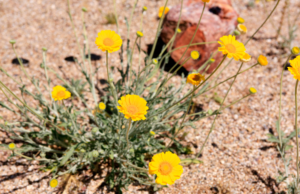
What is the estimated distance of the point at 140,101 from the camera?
175cm

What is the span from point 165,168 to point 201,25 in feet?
7.90

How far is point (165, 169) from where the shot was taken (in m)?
1.64

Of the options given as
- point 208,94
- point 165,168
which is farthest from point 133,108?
point 208,94

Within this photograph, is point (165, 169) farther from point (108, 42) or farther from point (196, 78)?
point (108, 42)

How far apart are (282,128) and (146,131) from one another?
1.85 m

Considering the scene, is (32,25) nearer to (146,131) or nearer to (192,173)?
(146,131)

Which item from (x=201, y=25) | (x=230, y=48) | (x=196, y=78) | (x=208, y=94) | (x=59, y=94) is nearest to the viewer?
(x=230, y=48)

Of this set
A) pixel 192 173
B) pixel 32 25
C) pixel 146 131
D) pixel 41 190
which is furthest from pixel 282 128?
pixel 32 25

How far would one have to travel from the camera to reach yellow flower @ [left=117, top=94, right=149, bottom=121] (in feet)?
5.18

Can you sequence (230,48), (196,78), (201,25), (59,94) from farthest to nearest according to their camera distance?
(201,25) < (59,94) < (196,78) < (230,48)

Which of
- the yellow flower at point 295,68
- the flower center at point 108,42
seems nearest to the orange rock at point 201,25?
Result: the yellow flower at point 295,68

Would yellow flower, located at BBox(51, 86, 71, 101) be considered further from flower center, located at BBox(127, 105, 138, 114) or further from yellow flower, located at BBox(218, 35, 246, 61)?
yellow flower, located at BBox(218, 35, 246, 61)

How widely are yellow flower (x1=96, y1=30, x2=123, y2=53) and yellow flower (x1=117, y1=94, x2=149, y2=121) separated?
1.25ft

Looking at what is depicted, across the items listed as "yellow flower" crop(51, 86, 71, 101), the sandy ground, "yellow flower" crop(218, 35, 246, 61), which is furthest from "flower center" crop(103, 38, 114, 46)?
the sandy ground
